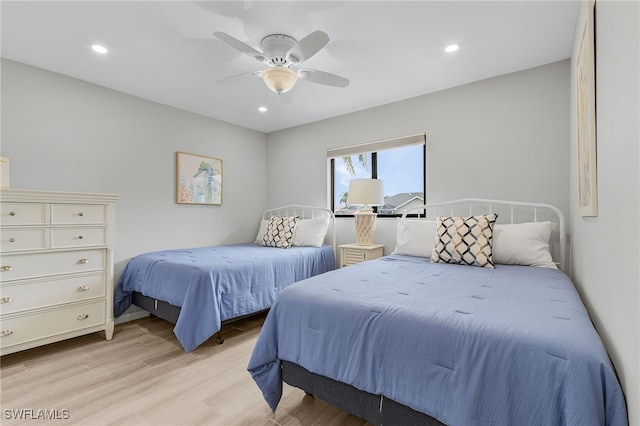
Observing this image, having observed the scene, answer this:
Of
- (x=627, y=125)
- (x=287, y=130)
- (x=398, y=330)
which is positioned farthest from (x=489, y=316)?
(x=287, y=130)

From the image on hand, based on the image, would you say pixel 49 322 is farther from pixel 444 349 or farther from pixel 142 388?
pixel 444 349

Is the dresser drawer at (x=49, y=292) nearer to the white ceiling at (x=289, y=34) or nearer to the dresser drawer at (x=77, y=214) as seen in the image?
the dresser drawer at (x=77, y=214)

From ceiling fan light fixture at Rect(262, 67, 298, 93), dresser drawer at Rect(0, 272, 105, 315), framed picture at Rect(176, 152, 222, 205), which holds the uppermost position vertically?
ceiling fan light fixture at Rect(262, 67, 298, 93)

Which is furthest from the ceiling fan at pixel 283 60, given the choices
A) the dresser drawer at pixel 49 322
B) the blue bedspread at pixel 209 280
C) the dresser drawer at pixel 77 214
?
the dresser drawer at pixel 49 322

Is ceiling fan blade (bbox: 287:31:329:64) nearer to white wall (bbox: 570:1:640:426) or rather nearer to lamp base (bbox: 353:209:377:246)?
white wall (bbox: 570:1:640:426)

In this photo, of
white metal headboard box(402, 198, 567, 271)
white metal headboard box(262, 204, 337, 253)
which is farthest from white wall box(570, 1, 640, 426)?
white metal headboard box(262, 204, 337, 253)

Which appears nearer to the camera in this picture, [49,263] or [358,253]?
[49,263]

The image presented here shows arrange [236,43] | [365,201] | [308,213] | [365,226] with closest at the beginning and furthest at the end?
1. [236,43]
2. [365,201]
3. [365,226]
4. [308,213]

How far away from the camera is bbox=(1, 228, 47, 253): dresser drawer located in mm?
2201

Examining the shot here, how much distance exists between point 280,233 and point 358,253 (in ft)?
3.36

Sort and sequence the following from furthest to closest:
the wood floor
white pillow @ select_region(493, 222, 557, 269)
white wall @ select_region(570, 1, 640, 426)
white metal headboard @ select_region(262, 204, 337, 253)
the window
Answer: white metal headboard @ select_region(262, 204, 337, 253) < the window < white pillow @ select_region(493, 222, 557, 269) < the wood floor < white wall @ select_region(570, 1, 640, 426)

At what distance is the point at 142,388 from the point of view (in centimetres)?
198

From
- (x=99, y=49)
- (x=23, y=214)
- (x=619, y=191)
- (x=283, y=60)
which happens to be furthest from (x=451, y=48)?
(x=23, y=214)

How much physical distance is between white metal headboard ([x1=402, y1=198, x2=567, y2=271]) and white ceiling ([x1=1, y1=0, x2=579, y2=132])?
3.86 feet
